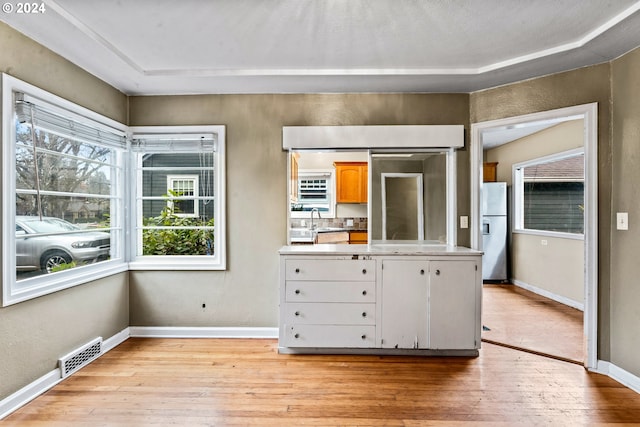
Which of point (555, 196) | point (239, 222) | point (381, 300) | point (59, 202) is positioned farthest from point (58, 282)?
point (555, 196)

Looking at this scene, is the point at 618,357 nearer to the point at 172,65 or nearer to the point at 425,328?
the point at 425,328

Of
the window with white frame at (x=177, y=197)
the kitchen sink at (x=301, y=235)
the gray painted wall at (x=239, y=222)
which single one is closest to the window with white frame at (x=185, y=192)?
the window with white frame at (x=177, y=197)

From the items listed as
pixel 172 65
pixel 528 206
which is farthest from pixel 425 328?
pixel 528 206

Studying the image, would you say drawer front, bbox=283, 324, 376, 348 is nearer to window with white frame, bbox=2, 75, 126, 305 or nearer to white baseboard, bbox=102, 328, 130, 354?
white baseboard, bbox=102, 328, 130, 354

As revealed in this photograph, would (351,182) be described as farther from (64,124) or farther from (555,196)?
(555,196)

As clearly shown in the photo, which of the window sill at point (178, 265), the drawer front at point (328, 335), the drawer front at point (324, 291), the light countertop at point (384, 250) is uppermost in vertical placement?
the light countertop at point (384, 250)

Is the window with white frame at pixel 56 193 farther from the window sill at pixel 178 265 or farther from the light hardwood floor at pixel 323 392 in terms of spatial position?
the light hardwood floor at pixel 323 392

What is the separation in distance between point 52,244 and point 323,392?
2.21m

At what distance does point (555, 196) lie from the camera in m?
4.99

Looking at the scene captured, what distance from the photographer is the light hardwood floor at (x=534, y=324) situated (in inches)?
120

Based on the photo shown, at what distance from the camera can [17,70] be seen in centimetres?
214

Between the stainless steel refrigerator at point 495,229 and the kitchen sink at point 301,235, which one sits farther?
the stainless steel refrigerator at point 495,229

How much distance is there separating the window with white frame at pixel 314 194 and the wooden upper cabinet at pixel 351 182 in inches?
3.7

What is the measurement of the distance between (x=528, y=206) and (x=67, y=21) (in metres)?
6.10
